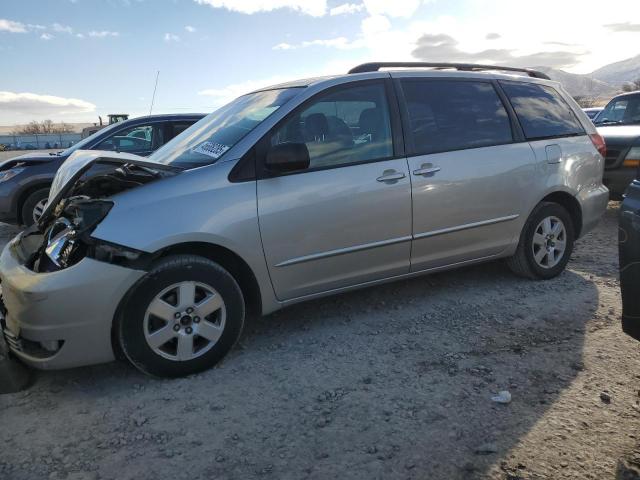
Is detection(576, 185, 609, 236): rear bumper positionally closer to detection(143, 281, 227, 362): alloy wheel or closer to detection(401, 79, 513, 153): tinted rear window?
detection(401, 79, 513, 153): tinted rear window

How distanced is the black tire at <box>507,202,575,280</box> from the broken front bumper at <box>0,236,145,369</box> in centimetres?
319

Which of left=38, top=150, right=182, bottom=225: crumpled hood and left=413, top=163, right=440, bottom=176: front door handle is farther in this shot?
left=413, top=163, right=440, bottom=176: front door handle

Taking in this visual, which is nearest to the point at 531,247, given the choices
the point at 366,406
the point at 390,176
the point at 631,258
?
the point at 390,176

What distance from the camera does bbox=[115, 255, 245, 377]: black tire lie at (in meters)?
2.87

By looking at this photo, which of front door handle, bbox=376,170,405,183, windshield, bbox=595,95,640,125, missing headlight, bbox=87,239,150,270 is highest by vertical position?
windshield, bbox=595,95,640,125

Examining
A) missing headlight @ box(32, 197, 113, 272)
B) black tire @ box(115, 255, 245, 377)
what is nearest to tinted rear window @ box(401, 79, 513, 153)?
black tire @ box(115, 255, 245, 377)

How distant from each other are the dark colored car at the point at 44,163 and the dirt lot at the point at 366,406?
172 inches

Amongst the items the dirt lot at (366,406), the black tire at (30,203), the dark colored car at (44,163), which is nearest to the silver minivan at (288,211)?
the dirt lot at (366,406)

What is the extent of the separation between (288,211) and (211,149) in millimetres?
707

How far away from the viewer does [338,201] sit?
3.39 meters

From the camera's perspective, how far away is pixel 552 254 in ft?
14.8

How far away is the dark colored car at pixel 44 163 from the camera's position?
6.86 meters

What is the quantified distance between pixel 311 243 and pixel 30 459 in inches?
75.5

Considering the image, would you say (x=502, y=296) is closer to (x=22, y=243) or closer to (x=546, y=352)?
(x=546, y=352)
